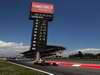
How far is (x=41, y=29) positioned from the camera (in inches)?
5108

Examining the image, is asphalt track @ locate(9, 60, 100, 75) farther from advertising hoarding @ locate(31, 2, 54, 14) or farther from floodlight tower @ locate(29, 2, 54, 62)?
floodlight tower @ locate(29, 2, 54, 62)

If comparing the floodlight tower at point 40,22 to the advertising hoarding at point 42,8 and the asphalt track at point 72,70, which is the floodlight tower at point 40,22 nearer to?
the advertising hoarding at point 42,8

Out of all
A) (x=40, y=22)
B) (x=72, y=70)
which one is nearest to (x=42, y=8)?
(x=40, y=22)

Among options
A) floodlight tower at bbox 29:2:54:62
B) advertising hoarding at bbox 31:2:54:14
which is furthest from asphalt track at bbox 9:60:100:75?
floodlight tower at bbox 29:2:54:62

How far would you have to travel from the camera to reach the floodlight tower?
122125 mm

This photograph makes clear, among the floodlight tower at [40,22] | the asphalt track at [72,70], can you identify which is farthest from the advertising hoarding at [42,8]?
the asphalt track at [72,70]

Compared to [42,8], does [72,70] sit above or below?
below

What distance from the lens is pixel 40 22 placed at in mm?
128250

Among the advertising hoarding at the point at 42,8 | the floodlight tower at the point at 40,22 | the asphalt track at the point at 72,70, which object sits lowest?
the asphalt track at the point at 72,70

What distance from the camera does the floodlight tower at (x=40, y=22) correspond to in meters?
122

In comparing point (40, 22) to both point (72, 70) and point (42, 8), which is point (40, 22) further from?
point (72, 70)

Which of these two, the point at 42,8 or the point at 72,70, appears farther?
the point at 42,8

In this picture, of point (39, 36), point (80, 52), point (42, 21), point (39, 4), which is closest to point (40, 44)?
point (39, 36)

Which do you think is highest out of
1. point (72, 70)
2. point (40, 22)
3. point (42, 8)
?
point (42, 8)
